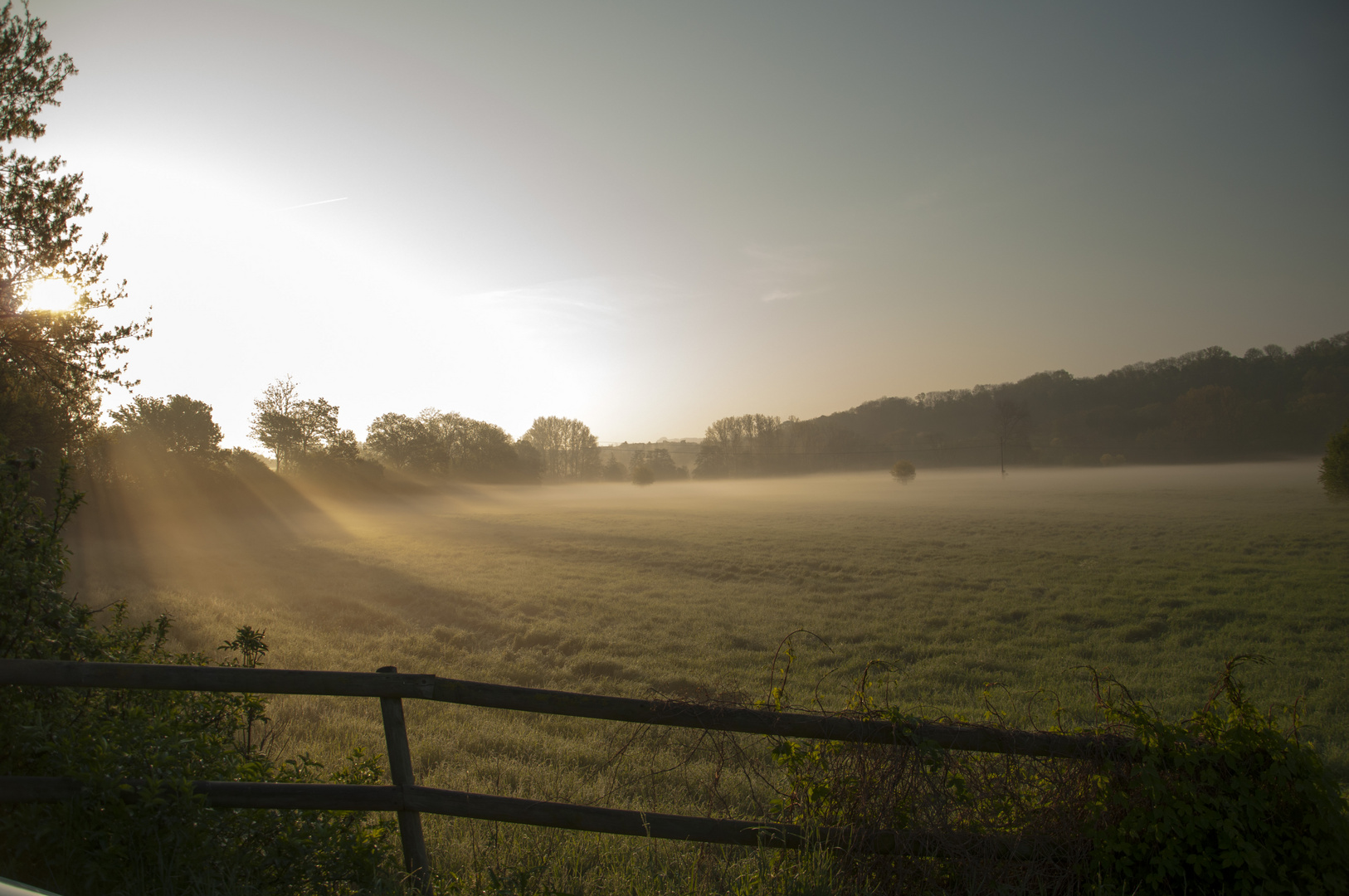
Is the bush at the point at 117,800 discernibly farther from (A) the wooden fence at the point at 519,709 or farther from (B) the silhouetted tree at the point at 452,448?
(B) the silhouetted tree at the point at 452,448

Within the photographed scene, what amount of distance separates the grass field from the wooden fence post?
1.70 feet

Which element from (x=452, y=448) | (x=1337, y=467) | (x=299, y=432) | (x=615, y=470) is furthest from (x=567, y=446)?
(x=1337, y=467)

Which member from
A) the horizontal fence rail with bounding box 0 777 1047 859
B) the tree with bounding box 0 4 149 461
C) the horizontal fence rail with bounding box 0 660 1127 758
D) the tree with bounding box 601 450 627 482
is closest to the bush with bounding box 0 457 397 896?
the horizontal fence rail with bounding box 0 777 1047 859

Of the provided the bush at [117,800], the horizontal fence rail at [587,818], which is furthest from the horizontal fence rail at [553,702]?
the horizontal fence rail at [587,818]

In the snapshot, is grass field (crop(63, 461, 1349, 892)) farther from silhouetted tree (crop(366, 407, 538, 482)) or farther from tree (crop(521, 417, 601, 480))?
tree (crop(521, 417, 601, 480))

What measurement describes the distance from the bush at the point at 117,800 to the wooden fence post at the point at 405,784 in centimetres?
A: 14

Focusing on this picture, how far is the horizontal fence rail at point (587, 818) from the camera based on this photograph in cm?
338

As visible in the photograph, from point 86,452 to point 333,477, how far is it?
91.1ft

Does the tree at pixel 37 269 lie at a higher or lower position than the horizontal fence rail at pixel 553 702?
higher

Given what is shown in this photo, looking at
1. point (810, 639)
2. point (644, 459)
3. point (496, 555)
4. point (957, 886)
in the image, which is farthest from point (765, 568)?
point (644, 459)

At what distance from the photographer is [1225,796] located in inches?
130

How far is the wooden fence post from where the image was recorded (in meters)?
3.47

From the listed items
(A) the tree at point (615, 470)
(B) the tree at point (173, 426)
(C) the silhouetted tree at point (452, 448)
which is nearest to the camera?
(B) the tree at point (173, 426)

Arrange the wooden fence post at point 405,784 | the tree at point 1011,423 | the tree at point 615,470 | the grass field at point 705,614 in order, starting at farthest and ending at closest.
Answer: the tree at point 615,470 → the tree at point 1011,423 → the grass field at point 705,614 → the wooden fence post at point 405,784
